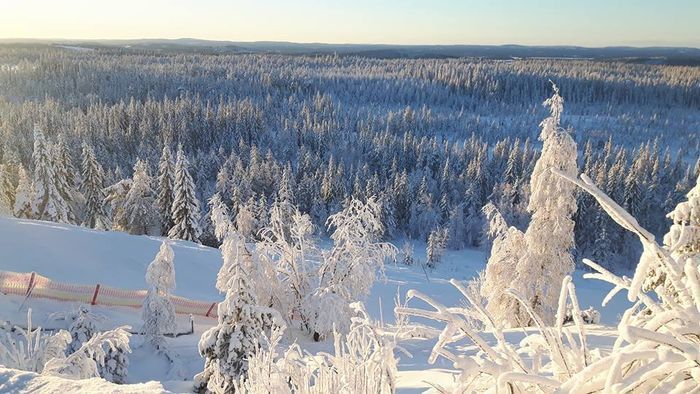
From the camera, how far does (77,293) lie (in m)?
15.0

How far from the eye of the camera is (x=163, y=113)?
9144 centimetres

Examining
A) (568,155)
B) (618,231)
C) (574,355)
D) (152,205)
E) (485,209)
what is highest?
(574,355)

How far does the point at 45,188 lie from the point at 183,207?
8362 millimetres

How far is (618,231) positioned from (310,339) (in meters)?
56.1

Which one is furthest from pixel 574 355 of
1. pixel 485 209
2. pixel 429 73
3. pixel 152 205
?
pixel 429 73

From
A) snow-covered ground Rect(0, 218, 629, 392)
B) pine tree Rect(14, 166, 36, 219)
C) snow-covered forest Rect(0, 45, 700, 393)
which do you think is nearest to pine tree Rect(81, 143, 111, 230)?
snow-covered forest Rect(0, 45, 700, 393)

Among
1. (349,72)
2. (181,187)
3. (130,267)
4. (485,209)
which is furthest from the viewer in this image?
(349,72)

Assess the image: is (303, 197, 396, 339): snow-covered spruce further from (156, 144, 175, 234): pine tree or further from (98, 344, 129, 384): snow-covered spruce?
(156, 144, 175, 234): pine tree

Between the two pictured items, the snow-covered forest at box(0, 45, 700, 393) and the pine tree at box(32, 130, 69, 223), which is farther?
the pine tree at box(32, 130, 69, 223)

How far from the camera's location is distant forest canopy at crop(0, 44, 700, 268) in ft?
200

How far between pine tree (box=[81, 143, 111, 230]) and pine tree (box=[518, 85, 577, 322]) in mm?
30275

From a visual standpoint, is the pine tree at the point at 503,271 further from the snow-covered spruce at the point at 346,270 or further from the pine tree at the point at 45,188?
the pine tree at the point at 45,188

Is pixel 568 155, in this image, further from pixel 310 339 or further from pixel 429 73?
pixel 429 73

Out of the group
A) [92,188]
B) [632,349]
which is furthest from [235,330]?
[92,188]
